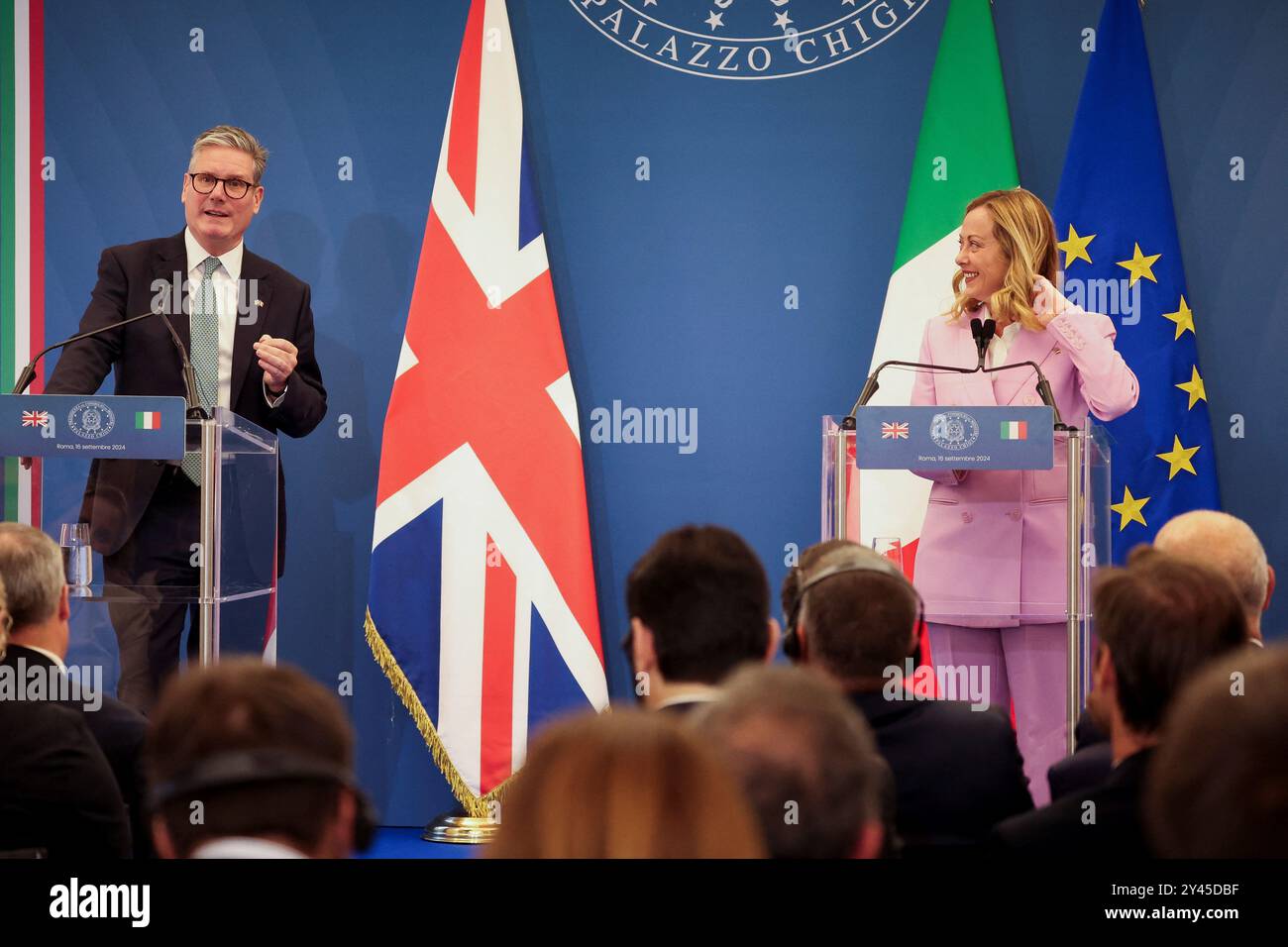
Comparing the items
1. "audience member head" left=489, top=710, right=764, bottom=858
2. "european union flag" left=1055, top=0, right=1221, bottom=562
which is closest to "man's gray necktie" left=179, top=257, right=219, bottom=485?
"european union flag" left=1055, top=0, right=1221, bottom=562

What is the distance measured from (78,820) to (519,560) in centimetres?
301

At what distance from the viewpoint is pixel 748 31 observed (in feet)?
19.4

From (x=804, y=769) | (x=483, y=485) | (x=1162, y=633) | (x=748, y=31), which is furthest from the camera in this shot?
(x=748, y=31)

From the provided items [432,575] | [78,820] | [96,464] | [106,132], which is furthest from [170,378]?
[78,820]

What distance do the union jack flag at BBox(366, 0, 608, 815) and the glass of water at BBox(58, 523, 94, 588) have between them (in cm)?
144

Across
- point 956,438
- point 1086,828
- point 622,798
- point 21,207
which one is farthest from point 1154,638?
point 21,207

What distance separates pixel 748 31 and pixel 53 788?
4.25 m

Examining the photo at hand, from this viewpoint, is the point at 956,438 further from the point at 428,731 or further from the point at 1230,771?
the point at 1230,771

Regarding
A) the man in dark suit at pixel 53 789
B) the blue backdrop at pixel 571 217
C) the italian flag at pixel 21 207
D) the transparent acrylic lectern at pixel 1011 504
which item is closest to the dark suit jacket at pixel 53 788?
the man in dark suit at pixel 53 789

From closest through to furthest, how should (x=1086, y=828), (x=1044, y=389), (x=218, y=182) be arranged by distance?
(x=1086, y=828) < (x=1044, y=389) < (x=218, y=182)

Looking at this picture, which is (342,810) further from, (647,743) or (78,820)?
(78,820)

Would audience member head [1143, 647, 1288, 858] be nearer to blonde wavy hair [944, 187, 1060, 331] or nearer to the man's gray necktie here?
blonde wavy hair [944, 187, 1060, 331]

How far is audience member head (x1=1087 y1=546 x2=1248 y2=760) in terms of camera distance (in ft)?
8.14

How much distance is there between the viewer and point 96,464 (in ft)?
14.5
